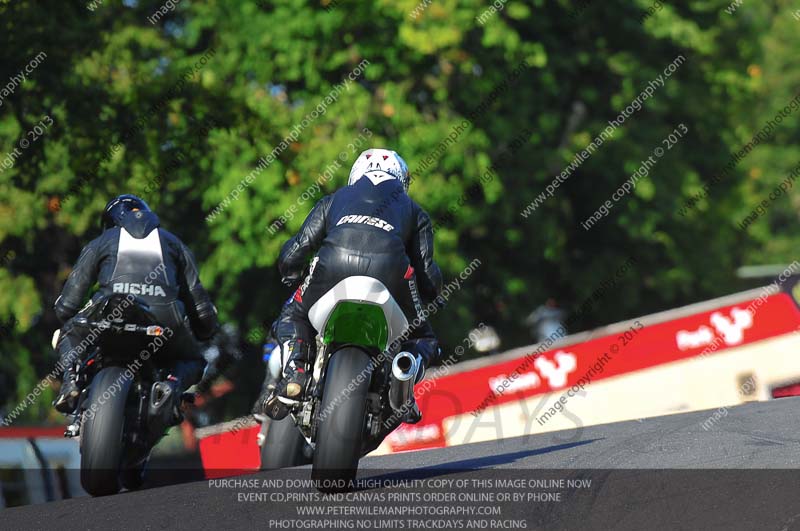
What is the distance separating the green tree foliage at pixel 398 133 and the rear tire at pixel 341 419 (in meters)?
7.79

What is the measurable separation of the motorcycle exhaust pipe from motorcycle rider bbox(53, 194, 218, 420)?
2223mm

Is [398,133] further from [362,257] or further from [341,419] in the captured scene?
[341,419]

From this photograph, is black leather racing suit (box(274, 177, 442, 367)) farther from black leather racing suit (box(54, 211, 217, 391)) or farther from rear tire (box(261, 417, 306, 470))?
rear tire (box(261, 417, 306, 470))

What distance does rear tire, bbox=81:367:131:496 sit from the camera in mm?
7652

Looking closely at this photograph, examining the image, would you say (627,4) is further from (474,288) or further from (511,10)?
(474,288)

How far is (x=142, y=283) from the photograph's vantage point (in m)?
8.45

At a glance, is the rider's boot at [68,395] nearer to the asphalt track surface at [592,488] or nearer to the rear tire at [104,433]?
the rear tire at [104,433]

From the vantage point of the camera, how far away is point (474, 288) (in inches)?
975

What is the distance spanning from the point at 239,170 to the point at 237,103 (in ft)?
21.5

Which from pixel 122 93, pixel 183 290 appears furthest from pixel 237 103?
pixel 183 290

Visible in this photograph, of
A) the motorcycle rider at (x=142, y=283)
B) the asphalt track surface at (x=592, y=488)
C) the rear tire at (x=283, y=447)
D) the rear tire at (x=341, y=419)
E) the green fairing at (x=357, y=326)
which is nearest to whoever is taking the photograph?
the asphalt track surface at (x=592, y=488)

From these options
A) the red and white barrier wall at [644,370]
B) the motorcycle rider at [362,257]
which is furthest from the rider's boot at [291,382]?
the red and white barrier wall at [644,370]

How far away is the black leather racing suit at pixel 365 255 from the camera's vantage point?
22.0 ft

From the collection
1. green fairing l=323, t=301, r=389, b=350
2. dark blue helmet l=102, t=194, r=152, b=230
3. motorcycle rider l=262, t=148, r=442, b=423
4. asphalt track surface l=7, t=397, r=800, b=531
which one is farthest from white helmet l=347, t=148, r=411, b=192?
dark blue helmet l=102, t=194, r=152, b=230
